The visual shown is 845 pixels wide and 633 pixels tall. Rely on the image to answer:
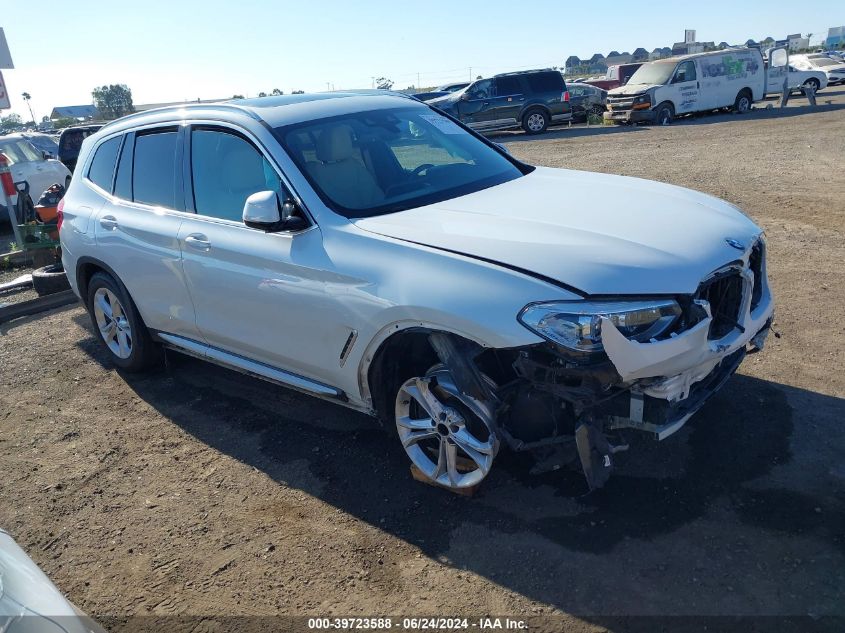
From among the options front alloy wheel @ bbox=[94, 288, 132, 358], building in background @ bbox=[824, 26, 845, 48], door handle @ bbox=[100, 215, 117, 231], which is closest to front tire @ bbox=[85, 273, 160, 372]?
front alloy wheel @ bbox=[94, 288, 132, 358]

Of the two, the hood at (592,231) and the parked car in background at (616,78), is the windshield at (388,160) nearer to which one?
the hood at (592,231)

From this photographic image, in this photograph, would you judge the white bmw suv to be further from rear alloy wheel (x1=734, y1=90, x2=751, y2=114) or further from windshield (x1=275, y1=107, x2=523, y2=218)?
rear alloy wheel (x1=734, y1=90, x2=751, y2=114)

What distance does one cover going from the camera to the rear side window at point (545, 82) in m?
22.7

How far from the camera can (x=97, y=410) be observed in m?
5.11

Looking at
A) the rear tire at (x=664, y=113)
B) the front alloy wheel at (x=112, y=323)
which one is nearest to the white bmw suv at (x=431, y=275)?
the front alloy wheel at (x=112, y=323)

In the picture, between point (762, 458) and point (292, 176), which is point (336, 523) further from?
point (762, 458)

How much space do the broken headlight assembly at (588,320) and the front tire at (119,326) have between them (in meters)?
3.42

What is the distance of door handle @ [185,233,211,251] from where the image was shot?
4.26 meters

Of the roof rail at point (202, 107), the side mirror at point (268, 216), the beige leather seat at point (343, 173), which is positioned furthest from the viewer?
the roof rail at point (202, 107)

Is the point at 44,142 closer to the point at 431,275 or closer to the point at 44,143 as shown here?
the point at 44,143

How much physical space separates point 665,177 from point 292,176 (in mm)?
9210

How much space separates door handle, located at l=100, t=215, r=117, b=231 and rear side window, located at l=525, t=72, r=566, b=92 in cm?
1950

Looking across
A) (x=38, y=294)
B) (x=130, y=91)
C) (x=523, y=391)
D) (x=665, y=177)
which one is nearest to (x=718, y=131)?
(x=665, y=177)

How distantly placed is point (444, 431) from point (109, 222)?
3160 mm
